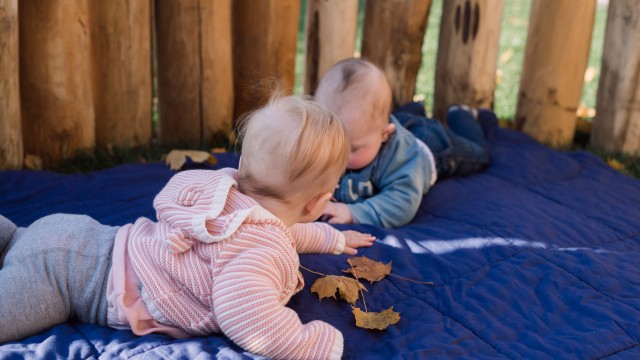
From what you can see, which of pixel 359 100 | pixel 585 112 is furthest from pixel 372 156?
pixel 585 112

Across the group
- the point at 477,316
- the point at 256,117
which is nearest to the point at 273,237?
the point at 256,117

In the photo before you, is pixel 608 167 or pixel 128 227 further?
pixel 608 167

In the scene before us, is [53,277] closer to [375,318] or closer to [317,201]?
[317,201]

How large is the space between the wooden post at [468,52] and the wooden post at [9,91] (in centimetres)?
259

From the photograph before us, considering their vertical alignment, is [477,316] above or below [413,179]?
below

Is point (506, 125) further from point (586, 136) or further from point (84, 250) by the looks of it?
point (84, 250)

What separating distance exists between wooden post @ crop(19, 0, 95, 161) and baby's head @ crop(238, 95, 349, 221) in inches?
74.4

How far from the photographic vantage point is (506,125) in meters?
5.31

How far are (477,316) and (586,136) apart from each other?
2.95 meters

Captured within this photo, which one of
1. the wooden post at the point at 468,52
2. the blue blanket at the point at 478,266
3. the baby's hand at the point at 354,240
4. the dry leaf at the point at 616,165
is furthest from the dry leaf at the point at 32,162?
the dry leaf at the point at 616,165

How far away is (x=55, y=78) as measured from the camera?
3906mm

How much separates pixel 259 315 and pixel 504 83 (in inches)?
209

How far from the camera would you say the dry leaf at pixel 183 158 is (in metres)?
3.87

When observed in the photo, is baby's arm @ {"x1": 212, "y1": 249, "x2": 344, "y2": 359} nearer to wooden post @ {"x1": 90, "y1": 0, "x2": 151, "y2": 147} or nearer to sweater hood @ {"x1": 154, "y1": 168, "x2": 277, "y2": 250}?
sweater hood @ {"x1": 154, "y1": 168, "x2": 277, "y2": 250}
